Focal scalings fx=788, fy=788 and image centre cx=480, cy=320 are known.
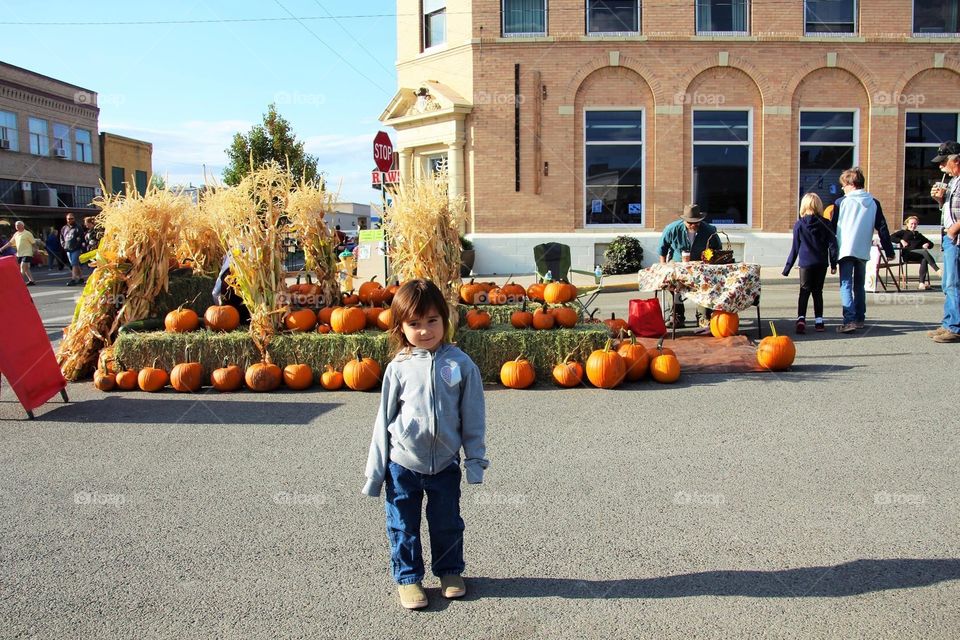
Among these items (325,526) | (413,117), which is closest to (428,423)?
(325,526)

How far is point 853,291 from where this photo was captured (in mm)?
10867

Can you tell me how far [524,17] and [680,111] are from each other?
4718 mm

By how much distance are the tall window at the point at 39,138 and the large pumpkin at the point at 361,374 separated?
41354mm

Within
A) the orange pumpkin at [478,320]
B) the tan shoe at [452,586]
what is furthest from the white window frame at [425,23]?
the tan shoe at [452,586]

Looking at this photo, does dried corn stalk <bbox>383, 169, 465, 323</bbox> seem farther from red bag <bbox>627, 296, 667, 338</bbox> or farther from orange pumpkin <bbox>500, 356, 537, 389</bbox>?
red bag <bbox>627, 296, 667, 338</bbox>

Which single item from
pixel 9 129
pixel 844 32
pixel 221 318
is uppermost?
pixel 9 129

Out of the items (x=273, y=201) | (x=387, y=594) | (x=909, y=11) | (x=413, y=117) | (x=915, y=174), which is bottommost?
(x=387, y=594)

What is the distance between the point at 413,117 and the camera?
21625mm

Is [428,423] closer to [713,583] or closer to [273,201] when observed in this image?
[713,583]

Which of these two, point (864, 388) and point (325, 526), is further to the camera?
point (864, 388)

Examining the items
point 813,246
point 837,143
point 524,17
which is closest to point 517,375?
point 813,246

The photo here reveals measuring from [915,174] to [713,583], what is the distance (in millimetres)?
20832

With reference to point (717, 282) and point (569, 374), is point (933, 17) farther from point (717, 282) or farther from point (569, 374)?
point (569, 374)

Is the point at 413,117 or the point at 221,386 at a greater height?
the point at 413,117
